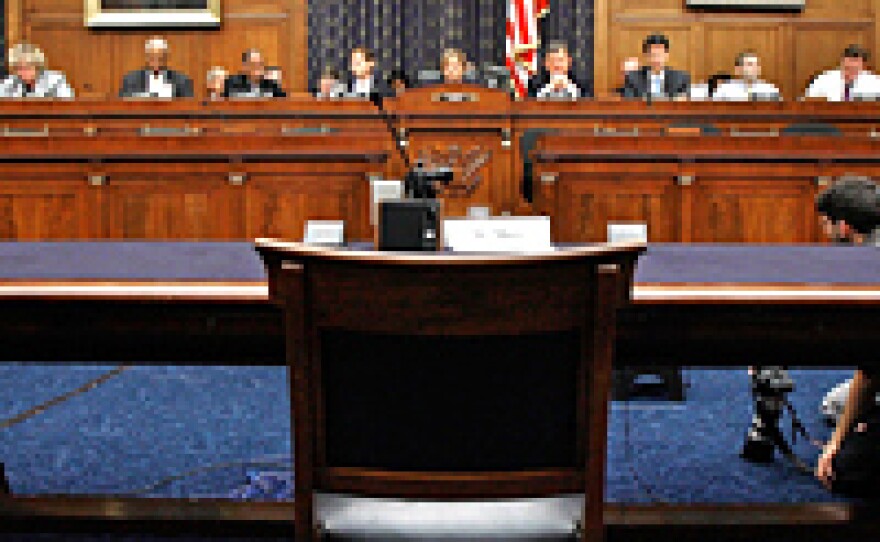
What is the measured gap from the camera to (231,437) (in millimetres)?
3064

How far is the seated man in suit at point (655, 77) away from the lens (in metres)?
7.72

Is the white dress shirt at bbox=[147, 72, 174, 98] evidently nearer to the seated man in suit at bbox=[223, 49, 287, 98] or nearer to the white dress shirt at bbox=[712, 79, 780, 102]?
the seated man in suit at bbox=[223, 49, 287, 98]

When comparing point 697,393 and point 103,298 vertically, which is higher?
point 103,298

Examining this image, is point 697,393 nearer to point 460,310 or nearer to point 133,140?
point 460,310

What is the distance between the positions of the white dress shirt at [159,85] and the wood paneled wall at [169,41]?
51.5 inches

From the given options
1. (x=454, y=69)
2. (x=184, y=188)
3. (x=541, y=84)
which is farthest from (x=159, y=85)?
(x=541, y=84)

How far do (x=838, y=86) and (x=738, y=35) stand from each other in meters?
1.28

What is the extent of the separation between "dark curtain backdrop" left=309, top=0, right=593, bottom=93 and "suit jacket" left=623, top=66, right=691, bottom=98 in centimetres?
122

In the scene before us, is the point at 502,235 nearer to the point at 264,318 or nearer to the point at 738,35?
the point at 264,318

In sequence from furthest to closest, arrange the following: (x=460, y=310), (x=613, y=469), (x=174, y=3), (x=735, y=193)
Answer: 1. (x=174, y=3)
2. (x=735, y=193)
3. (x=613, y=469)
4. (x=460, y=310)

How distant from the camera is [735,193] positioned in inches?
199

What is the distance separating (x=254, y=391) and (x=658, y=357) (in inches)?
93.2

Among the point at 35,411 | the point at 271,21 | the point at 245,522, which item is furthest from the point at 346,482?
the point at 271,21

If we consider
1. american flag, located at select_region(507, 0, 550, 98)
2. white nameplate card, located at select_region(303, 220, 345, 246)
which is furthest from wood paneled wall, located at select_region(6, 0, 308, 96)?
white nameplate card, located at select_region(303, 220, 345, 246)
